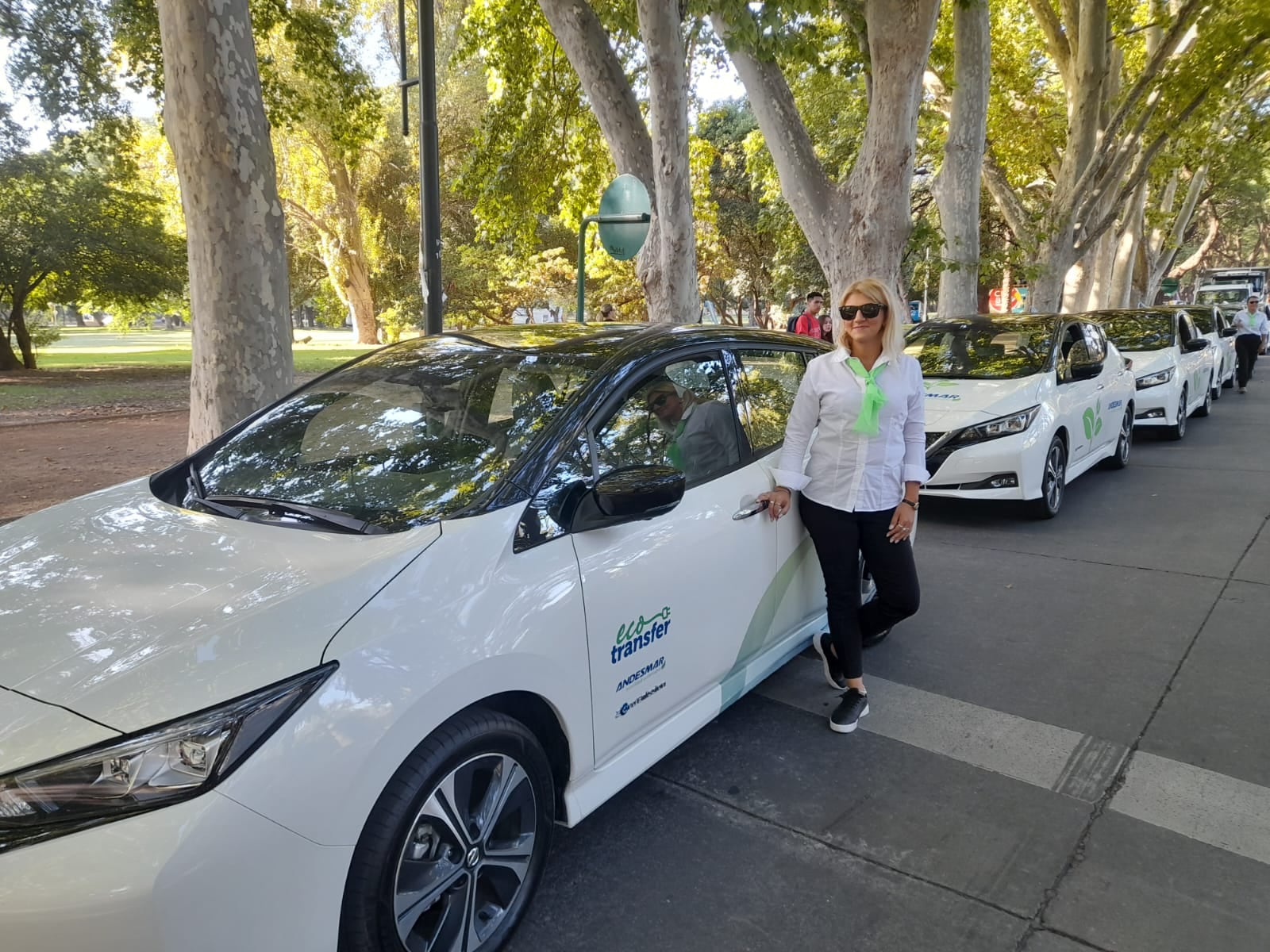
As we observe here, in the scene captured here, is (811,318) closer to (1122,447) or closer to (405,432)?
(1122,447)

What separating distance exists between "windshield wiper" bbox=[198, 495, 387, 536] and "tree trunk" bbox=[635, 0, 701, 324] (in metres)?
6.31

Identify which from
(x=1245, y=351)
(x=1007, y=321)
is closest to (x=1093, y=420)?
(x=1007, y=321)

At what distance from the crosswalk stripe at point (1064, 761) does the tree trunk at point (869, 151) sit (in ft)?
21.3

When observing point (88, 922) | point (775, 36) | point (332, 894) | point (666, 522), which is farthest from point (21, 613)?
point (775, 36)

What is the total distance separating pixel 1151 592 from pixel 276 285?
586cm

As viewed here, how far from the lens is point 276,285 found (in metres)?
5.80

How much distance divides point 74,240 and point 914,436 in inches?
963

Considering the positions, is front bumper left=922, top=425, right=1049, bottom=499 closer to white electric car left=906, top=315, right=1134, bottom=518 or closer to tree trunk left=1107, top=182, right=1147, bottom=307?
white electric car left=906, top=315, right=1134, bottom=518

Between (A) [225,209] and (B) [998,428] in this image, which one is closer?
(A) [225,209]

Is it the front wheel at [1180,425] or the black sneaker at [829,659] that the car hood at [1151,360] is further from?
the black sneaker at [829,659]

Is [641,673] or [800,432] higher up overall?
[800,432]

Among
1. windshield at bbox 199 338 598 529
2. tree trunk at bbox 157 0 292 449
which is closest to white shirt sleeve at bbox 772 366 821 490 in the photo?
windshield at bbox 199 338 598 529

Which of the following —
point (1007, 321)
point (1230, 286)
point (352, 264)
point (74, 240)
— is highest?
point (352, 264)

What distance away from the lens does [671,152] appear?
27.3 feet
